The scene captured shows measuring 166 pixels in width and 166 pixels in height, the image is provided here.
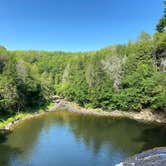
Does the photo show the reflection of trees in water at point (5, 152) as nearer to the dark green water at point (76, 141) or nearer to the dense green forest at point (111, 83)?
the dark green water at point (76, 141)

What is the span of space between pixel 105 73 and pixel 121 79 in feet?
15.2

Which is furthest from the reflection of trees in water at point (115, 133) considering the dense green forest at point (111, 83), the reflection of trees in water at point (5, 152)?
the reflection of trees in water at point (5, 152)

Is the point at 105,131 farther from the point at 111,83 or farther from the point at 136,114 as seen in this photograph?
the point at 111,83

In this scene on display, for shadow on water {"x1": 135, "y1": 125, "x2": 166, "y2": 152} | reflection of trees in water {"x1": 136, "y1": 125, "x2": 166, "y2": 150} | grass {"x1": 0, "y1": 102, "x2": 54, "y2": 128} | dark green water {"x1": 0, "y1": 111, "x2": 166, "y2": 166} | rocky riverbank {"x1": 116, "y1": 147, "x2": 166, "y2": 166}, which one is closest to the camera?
rocky riverbank {"x1": 116, "y1": 147, "x2": 166, "y2": 166}

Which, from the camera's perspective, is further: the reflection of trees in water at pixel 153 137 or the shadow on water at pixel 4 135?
the shadow on water at pixel 4 135

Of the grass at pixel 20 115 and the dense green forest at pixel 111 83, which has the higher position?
the dense green forest at pixel 111 83

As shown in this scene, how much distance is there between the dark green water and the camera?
25438 millimetres

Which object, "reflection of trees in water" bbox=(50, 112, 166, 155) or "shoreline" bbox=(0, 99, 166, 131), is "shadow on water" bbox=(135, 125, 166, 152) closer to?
"reflection of trees in water" bbox=(50, 112, 166, 155)

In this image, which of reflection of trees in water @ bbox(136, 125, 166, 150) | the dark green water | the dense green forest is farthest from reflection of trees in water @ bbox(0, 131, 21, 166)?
reflection of trees in water @ bbox(136, 125, 166, 150)

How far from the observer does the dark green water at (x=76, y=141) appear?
83.5 feet

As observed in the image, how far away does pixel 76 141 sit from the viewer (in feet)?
106

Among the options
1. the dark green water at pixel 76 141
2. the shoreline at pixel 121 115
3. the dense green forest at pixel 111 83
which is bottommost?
the dark green water at pixel 76 141

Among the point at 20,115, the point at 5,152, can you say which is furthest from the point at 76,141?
the point at 20,115

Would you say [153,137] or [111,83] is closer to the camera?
[153,137]
